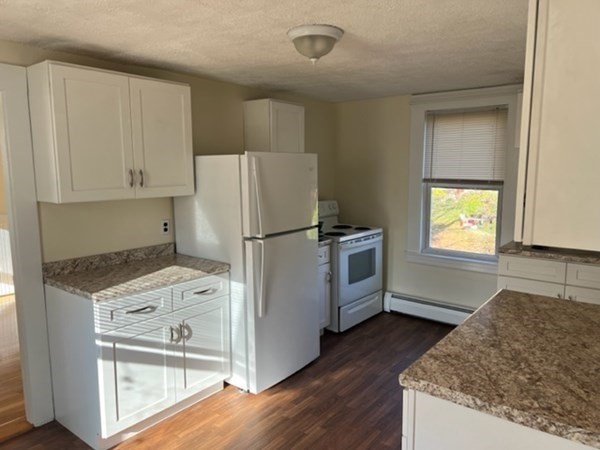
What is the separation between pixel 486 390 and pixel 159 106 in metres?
2.41

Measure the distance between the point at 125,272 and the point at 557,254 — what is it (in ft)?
9.35

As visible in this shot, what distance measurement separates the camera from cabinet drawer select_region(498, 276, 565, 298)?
2.91m

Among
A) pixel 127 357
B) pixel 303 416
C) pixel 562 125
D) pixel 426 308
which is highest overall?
pixel 562 125

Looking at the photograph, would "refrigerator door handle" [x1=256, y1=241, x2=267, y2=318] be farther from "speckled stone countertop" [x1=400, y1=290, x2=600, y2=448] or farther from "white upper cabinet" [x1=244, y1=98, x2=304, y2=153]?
"speckled stone countertop" [x1=400, y1=290, x2=600, y2=448]

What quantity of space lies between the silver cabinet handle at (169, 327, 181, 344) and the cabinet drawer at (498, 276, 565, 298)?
7.40 ft

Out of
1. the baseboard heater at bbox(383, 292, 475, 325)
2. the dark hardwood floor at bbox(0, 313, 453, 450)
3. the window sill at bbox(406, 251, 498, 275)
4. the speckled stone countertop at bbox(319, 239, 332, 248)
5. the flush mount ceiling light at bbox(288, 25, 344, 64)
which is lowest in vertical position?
the dark hardwood floor at bbox(0, 313, 453, 450)

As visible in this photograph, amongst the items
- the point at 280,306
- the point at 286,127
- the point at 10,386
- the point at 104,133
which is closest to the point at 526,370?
the point at 280,306

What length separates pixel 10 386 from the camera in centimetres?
296

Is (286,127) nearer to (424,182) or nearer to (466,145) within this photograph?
(424,182)

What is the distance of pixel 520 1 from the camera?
1763 millimetres

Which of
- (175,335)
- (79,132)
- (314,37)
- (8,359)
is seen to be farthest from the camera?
(8,359)

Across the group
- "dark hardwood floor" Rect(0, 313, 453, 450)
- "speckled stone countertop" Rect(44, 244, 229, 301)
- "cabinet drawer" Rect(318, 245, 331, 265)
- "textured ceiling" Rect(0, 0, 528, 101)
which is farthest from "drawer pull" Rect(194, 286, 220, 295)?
"textured ceiling" Rect(0, 0, 528, 101)

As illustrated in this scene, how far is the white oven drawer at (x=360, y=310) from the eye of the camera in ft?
12.9

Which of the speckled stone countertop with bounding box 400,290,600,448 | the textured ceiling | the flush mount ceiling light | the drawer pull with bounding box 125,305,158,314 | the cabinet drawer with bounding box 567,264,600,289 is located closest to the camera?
the speckled stone countertop with bounding box 400,290,600,448
